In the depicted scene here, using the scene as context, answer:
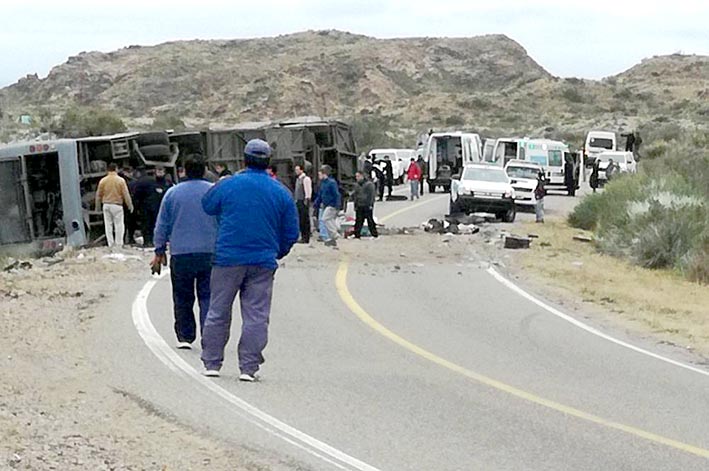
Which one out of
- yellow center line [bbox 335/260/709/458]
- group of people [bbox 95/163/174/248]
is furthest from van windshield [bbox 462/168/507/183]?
yellow center line [bbox 335/260/709/458]

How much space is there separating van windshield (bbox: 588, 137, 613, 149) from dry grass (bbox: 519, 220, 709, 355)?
33827 millimetres

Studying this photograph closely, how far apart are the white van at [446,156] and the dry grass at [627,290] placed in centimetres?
2248

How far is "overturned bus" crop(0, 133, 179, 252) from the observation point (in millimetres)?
24703

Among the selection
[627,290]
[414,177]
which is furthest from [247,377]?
[414,177]

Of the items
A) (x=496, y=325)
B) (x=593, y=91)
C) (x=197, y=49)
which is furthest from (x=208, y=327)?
(x=197, y=49)

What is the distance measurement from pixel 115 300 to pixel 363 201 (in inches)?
434

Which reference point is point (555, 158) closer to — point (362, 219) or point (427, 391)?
point (362, 219)

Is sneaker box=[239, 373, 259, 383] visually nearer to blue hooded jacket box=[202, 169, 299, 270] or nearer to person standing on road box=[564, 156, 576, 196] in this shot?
blue hooded jacket box=[202, 169, 299, 270]

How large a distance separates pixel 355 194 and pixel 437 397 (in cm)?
1661

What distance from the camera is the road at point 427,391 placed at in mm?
8531

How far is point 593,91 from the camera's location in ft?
379

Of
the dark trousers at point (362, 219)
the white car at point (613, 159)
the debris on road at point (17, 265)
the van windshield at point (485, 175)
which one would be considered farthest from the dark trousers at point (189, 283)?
the white car at point (613, 159)

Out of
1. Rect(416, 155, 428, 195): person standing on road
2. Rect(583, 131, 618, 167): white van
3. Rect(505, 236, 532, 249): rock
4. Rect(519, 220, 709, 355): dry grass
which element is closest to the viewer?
Rect(519, 220, 709, 355): dry grass

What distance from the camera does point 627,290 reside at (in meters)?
20.3
